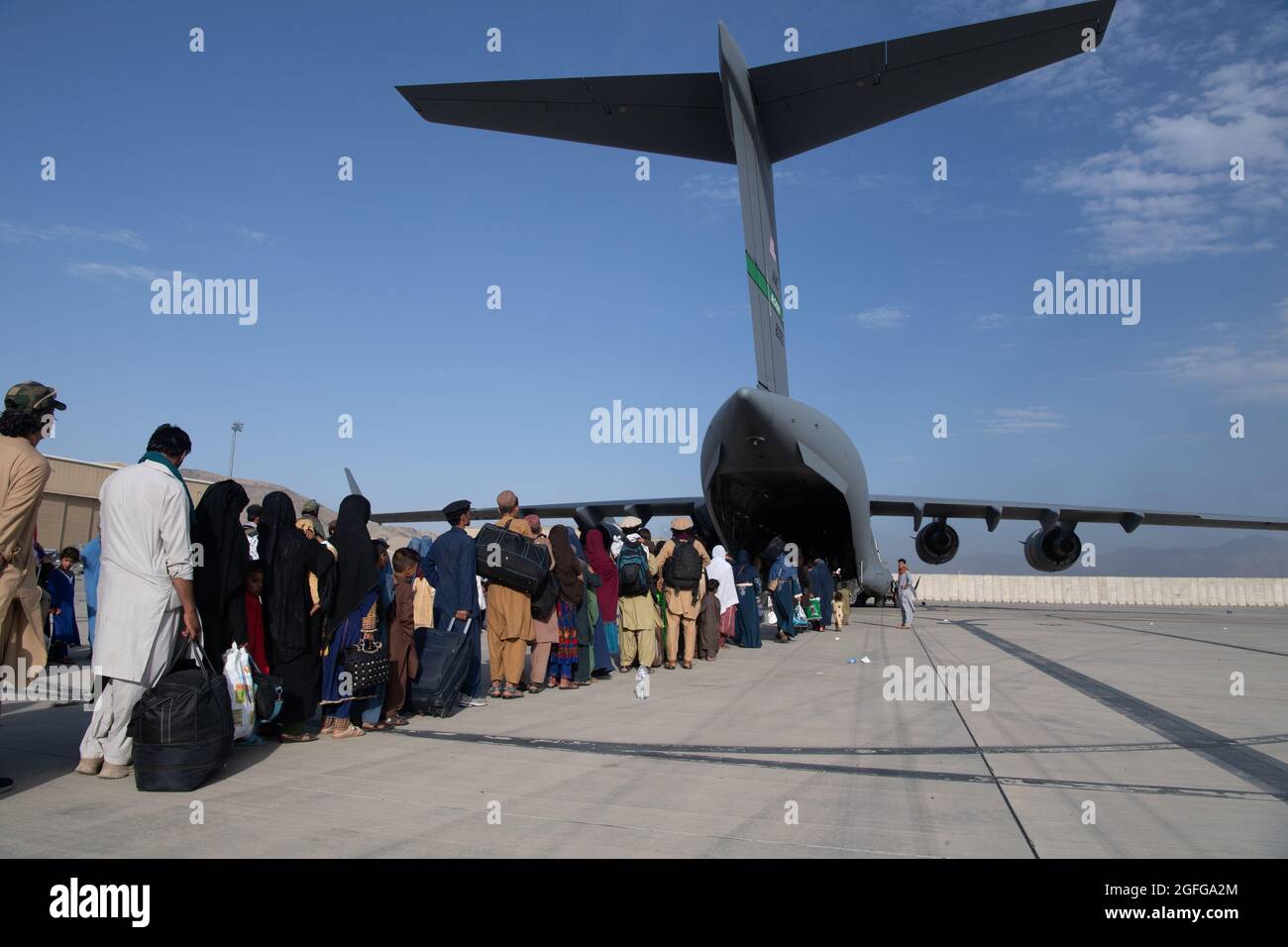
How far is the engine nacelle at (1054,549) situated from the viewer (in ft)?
65.8

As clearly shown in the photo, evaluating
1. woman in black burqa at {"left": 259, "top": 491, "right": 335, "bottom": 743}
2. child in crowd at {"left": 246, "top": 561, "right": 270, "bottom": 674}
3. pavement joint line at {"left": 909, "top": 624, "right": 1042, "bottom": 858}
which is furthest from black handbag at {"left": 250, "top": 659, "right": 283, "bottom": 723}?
pavement joint line at {"left": 909, "top": 624, "right": 1042, "bottom": 858}

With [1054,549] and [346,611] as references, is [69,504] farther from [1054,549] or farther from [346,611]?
[1054,549]

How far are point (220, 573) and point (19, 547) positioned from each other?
99 centimetres

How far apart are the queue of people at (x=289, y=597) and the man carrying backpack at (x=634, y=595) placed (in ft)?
0.06

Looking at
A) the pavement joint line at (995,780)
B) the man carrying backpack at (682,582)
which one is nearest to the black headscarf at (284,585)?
the pavement joint line at (995,780)

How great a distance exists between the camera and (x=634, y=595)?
8.41 metres

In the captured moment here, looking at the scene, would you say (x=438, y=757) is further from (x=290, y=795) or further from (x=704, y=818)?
(x=704, y=818)

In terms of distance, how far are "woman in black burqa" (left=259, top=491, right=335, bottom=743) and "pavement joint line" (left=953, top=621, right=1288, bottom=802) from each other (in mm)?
5161

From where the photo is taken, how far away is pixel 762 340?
1155 centimetres

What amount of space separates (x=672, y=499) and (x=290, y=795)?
17.4 m

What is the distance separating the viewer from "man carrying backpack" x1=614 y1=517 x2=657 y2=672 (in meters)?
8.31

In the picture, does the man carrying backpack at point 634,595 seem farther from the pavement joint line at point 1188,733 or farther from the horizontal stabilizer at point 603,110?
the horizontal stabilizer at point 603,110

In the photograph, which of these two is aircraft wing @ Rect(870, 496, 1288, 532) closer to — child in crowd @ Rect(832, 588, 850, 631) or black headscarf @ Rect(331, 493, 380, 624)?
child in crowd @ Rect(832, 588, 850, 631)
